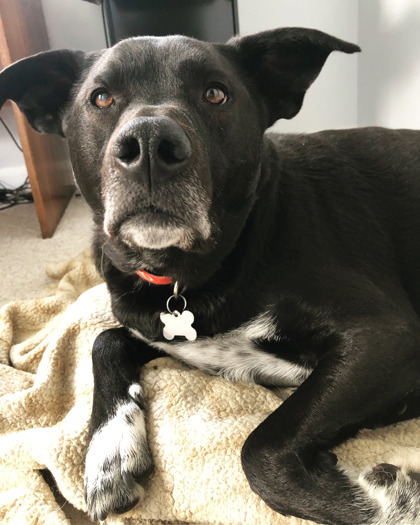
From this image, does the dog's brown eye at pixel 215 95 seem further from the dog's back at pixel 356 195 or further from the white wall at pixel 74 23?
the white wall at pixel 74 23

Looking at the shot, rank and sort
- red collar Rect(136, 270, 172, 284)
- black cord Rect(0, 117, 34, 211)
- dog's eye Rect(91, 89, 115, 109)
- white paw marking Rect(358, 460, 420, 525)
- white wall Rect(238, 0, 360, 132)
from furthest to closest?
1. black cord Rect(0, 117, 34, 211)
2. white wall Rect(238, 0, 360, 132)
3. red collar Rect(136, 270, 172, 284)
4. dog's eye Rect(91, 89, 115, 109)
5. white paw marking Rect(358, 460, 420, 525)

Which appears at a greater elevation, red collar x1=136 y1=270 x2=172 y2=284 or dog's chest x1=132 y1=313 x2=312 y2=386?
red collar x1=136 y1=270 x2=172 y2=284

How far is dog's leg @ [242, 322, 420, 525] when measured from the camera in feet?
3.13

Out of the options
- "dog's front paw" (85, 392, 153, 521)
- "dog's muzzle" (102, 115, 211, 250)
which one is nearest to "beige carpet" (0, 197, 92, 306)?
"dog's front paw" (85, 392, 153, 521)

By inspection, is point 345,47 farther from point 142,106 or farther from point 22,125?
point 22,125

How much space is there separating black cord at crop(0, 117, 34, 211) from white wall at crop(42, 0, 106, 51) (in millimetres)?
665

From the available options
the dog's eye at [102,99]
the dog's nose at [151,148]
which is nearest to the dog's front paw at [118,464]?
the dog's nose at [151,148]

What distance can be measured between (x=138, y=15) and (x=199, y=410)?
82.0 inches

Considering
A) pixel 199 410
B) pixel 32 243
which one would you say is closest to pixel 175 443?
pixel 199 410

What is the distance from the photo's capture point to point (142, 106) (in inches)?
43.0

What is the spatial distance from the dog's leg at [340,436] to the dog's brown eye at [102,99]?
0.74 metres

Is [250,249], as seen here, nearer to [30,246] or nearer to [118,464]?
[118,464]

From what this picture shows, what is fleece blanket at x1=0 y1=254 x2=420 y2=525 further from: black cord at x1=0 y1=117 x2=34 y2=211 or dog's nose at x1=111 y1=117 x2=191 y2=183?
black cord at x1=0 y1=117 x2=34 y2=211

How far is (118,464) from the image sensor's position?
3.68 ft
